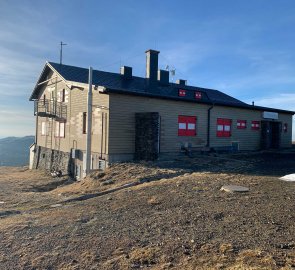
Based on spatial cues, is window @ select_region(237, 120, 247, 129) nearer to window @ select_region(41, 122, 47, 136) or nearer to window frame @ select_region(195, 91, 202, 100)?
window frame @ select_region(195, 91, 202, 100)

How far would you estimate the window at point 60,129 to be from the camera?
81.7 feet

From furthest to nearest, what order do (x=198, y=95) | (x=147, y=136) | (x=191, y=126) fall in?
(x=198, y=95) < (x=191, y=126) < (x=147, y=136)

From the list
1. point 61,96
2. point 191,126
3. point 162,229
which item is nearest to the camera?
point 162,229

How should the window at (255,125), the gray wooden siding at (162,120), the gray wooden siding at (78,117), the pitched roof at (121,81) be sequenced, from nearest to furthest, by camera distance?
1. the gray wooden siding at (162,120)
2. the gray wooden siding at (78,117)
3. the pitched roof at (121,81)
4. the window at (255,125)

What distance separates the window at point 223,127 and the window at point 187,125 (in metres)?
2.68

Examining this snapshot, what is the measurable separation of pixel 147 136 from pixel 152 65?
8.10 metres

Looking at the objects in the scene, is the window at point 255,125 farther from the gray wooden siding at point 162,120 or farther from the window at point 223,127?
the gray wooden siding at point 162,120

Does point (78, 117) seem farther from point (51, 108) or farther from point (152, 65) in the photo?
point (152, 65)

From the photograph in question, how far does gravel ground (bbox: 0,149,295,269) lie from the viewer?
230 inches

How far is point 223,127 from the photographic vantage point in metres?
24.8

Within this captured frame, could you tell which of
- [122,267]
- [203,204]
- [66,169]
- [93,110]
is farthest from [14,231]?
[66,169]

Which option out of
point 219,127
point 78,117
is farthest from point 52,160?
point 219,127

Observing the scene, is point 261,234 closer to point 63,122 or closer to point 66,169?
point 66,169

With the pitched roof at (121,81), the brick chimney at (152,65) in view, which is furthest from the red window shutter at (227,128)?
the brick chimney at (152,65)
